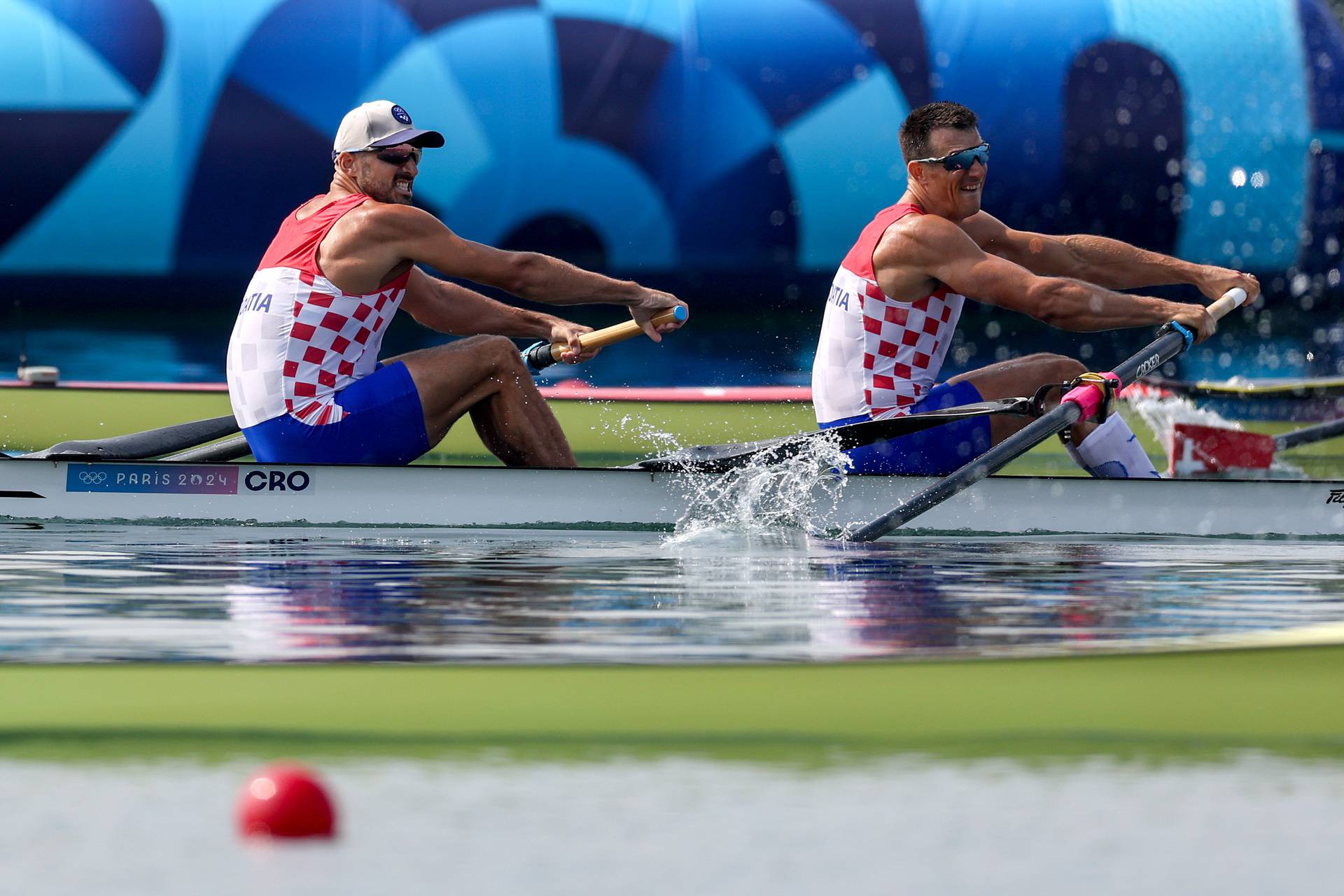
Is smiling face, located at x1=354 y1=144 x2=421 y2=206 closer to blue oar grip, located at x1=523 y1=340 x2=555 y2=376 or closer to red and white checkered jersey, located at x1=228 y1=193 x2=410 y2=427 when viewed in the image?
red and white checkered jersey, located at x1=228 y1=193 x2=410 y2=427

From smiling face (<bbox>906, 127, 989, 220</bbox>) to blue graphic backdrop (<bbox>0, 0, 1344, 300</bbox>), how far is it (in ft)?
17.9

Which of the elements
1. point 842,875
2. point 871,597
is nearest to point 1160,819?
point 842,875

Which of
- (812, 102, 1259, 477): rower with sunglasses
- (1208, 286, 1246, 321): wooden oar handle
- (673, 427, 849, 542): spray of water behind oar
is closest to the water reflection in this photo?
(673, 427, 849, 542): spray of water behind oar

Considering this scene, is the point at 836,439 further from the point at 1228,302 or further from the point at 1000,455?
the point at 1228,302

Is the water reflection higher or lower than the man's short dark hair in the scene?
lower

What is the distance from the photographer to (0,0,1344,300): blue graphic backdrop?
12.8 meters

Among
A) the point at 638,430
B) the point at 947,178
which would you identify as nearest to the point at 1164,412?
the point at 638,430

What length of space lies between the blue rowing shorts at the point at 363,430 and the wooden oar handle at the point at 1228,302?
290cm

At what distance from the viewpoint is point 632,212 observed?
12.9m

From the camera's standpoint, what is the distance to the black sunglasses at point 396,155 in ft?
23.7

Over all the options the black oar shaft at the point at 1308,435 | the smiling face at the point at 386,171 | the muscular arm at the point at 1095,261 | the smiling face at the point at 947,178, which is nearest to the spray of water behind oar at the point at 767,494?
the smiling face at the point at 947,178

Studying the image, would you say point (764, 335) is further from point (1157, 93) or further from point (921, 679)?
point (921, 679)

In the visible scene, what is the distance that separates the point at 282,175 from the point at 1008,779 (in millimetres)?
10326

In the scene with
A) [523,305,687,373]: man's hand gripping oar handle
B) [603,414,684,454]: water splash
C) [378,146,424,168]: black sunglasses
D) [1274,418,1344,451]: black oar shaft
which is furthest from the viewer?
[603,414,684,454]: water splash
